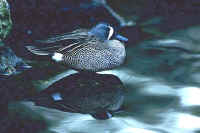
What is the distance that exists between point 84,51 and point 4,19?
1258 mm

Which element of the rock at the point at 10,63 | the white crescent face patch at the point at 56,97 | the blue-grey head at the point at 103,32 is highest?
the blue-grey head at the point at 103,32

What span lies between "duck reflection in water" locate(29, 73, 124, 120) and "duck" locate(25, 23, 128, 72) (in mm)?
175

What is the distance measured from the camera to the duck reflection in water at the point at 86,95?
511 centimetres

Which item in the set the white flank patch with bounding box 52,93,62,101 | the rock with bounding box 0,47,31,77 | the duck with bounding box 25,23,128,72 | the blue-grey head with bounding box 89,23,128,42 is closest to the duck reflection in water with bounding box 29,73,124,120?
the white flank patch with bounding box 52,93,62,101

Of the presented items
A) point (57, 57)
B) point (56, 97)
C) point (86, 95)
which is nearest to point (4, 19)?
point (57, 57)

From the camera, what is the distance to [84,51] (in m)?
5.79

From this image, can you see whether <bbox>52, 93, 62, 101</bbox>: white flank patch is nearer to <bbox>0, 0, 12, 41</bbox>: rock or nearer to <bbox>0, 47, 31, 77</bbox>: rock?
<bbox>0, 47, 31, 77</bbox>: rock

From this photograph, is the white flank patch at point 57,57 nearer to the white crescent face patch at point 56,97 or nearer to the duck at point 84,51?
the duck at point 84,51

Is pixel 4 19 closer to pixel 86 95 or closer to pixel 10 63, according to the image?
pixel 10 63

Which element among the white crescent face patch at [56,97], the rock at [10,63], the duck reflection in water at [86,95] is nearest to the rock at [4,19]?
the rock at [10,63]

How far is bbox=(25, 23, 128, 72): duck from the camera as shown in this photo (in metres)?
5.70

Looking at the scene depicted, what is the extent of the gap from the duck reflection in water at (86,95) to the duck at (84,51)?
18cm

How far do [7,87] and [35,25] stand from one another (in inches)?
76.2

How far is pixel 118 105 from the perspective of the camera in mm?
5188
